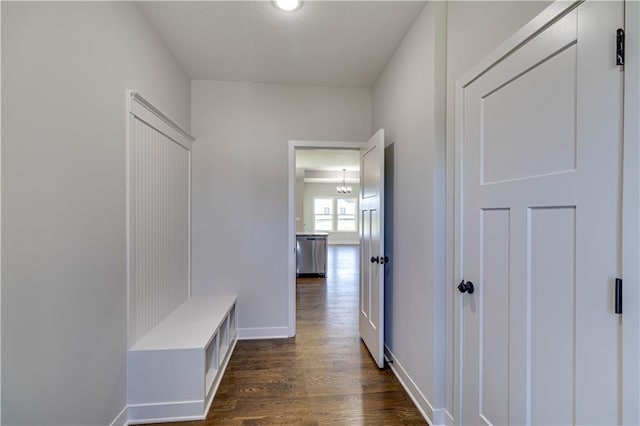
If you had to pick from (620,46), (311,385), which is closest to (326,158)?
(311,385)

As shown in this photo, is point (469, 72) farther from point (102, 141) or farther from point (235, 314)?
point (235, 314)

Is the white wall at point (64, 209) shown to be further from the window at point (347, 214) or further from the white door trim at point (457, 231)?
the window at point (347, 214)

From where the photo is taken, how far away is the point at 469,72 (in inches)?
58.9

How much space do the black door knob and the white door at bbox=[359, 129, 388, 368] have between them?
2.74 ft

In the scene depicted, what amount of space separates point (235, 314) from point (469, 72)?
2819 mm

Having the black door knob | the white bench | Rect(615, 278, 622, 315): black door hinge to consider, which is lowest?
the white bench

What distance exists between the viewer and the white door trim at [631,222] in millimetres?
802

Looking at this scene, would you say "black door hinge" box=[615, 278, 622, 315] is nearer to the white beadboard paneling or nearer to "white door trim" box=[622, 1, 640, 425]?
"white door trim" box=[622, 1, 640, 425]

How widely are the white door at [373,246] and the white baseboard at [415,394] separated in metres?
0.12

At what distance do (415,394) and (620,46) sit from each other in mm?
2068

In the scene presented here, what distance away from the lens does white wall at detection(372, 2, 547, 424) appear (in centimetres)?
158

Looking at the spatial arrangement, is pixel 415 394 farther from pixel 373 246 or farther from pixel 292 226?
pixel 292 226

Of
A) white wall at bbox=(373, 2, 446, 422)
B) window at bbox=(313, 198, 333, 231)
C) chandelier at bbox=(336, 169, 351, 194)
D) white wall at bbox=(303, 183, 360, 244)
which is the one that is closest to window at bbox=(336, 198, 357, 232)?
white wall at bbox=(303, 183, 360, 244)

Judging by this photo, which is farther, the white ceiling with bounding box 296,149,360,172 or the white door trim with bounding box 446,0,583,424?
the white ceiling with bounding box 296,149,360,172
